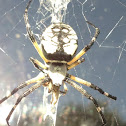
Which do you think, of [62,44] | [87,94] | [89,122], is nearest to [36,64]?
[62,44]

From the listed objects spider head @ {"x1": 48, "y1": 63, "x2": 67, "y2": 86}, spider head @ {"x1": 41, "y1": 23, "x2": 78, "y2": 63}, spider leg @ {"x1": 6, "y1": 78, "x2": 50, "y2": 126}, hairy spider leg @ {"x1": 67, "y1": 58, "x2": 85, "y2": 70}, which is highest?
spider head @ {"x1": 41, "y1": 23, "x2": 78, "y2": 63}

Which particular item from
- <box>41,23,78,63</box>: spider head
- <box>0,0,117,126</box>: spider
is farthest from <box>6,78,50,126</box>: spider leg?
<box>41,23,78,63</box>: spider head

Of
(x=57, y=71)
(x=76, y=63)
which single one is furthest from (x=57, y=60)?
(x=76, y=63)

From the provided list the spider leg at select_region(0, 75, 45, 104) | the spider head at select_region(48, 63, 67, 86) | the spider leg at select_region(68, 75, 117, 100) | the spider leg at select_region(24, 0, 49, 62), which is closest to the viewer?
the spider leg at select_region(24, 0, 49, 62)

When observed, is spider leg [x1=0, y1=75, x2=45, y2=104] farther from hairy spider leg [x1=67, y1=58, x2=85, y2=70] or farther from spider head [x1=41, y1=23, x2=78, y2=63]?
spider head [x1=41, y1=23, x2=78, y2=63]

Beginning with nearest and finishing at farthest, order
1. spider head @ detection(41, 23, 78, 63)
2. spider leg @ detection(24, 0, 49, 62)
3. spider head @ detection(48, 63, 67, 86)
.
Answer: spider head @ detection(41, 23, 78, 63), spider leg @ detection(24, 0, 49, 62), spider head @ detection(48, 63, 67, 86)

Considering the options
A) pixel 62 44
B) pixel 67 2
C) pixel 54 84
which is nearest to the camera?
pixel 62 44

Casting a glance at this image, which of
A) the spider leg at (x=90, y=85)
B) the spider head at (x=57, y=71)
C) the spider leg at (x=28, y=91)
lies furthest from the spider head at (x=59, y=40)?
the spider leg at (x=90, y=85)

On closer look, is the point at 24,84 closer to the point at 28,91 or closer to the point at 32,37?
the point at 28,91

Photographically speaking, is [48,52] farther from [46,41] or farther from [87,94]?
[87,94]
